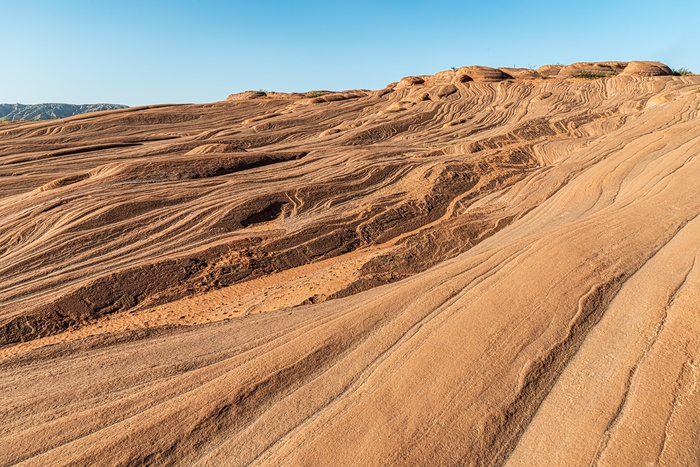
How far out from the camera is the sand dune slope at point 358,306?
442 centimetres

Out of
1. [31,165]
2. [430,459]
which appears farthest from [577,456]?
[31,165]

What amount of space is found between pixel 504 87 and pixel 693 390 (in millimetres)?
39919

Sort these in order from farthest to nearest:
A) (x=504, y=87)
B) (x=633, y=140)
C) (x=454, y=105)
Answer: (x=504, y=87)
(x=454, y=105)
(x=633, y=140)

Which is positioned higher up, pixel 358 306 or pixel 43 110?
pixel 43 110

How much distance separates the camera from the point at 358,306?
700 cm

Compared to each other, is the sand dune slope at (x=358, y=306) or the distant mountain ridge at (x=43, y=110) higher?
the distant mountain ridge at (x=43, y=110)

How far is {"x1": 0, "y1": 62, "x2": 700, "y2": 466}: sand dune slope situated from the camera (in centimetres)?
442

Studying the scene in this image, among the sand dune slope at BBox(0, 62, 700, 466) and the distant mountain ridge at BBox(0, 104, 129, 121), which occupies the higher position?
the distant mountain ridge at BBox(0, 104, 129, 121)

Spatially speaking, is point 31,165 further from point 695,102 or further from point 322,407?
point 695,102

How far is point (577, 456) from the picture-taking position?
13.0 feet

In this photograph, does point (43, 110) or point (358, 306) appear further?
point (43, 110)

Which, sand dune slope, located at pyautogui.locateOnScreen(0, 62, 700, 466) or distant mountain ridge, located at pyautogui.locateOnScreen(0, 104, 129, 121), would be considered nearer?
sand dune slope, located at pyautogui.locateOnScreen(0, 62, 700, 466)

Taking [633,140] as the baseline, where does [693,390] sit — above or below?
below

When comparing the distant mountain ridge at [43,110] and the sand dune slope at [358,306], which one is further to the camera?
the distant mountain ridge at [43,110]
